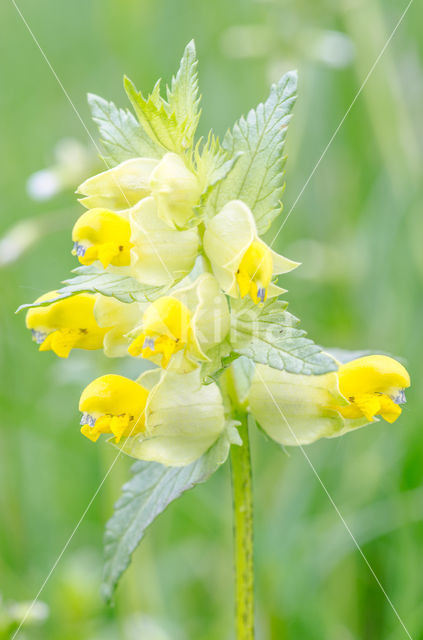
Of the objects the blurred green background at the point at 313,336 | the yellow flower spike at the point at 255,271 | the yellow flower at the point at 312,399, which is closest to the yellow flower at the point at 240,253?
the yellow flower spike at the point at 255,271

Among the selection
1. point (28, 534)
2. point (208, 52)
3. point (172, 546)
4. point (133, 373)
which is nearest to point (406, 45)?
point (208, 52)

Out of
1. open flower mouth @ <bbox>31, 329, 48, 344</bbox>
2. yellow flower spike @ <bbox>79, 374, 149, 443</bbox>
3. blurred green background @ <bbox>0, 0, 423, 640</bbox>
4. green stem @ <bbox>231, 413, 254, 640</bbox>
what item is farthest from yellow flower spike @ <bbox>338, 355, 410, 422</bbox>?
blurred green background @ <bbox>0, 0, 423, 640</bbox>

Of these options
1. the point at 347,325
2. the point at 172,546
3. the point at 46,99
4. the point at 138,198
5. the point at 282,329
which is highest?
the point at 46,99

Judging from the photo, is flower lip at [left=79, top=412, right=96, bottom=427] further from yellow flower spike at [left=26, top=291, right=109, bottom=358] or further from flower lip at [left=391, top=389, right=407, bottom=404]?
flower lip at [left=391, top=389, right=407, bottom=404]

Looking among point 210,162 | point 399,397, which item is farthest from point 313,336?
point 210,162

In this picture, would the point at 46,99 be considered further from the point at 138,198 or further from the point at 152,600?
the point at 138,198

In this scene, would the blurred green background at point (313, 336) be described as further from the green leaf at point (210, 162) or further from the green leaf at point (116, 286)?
the green leaf at point (210, 162)
